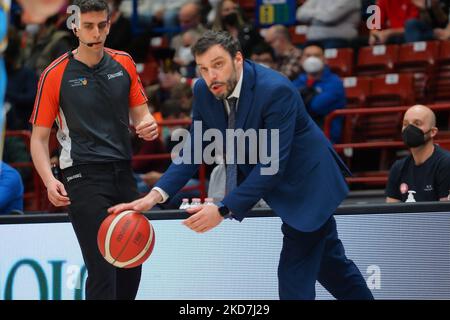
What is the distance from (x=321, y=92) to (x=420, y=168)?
2.78 meters

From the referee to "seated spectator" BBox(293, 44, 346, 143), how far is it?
4.32 m

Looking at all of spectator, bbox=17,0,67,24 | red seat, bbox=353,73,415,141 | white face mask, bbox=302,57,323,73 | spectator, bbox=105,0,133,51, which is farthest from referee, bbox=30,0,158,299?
spectator, bbox=17,0,67,24

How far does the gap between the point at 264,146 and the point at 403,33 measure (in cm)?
695

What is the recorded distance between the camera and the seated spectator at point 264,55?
11.4 m

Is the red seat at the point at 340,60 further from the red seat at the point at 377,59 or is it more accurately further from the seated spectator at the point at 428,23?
the seated spectator at the point at 428,23

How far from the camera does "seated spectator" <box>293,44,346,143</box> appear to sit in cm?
1074

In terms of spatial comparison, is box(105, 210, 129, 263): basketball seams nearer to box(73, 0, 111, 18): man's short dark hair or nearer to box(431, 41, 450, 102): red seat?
box(73, 0, 111, 18): man's short dark hair

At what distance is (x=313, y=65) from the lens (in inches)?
430

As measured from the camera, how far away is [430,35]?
12.3 m

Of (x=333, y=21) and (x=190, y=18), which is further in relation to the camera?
(x=190, y=18)

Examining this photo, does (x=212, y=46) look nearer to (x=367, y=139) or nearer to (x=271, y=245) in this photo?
(x=271, y=245)

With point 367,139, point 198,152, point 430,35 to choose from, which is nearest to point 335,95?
point 367,139

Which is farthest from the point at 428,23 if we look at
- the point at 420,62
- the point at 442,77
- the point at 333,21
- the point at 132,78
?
the point at 132,78

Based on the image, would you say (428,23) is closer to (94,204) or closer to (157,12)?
(157,12)
